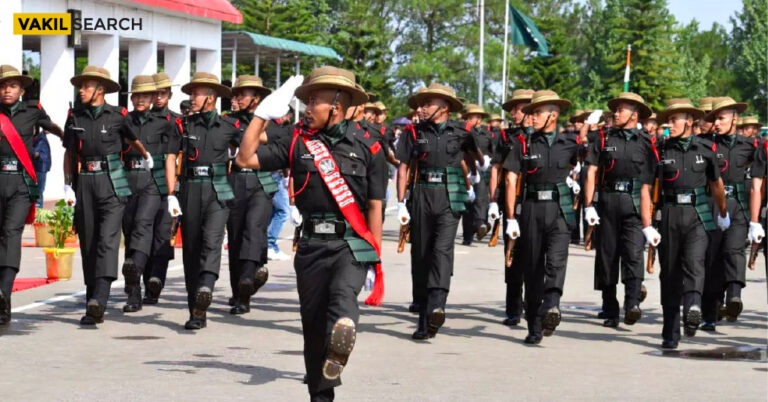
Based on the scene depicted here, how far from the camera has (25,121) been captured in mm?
12438

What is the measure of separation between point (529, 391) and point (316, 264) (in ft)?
6.61

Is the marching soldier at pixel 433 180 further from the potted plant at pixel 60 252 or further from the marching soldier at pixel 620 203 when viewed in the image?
the potted plant at pixel 60 252

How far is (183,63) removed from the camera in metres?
38.4

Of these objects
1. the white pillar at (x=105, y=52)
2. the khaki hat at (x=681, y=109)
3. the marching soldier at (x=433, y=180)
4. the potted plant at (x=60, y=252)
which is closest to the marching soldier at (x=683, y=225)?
the khaki hat at (x=681, y=109)

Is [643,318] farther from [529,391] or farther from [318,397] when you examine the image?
[318,397]

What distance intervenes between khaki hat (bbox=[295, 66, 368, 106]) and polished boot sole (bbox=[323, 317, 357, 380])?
4.58ft

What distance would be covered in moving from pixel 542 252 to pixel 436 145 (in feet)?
4.30

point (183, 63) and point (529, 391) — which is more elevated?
point (183, 63)

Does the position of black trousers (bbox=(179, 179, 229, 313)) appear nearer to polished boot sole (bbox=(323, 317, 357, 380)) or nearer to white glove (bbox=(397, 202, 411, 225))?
white glove (bbox=(397, 202, 411, 225))

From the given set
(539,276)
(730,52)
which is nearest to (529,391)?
(539,276)

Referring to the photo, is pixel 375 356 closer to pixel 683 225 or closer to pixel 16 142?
pixel 683 225

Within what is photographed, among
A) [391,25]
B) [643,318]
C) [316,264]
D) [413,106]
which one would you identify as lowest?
[643,318]

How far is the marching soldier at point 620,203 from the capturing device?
13.2 meters

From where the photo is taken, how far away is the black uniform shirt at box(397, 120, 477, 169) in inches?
496
